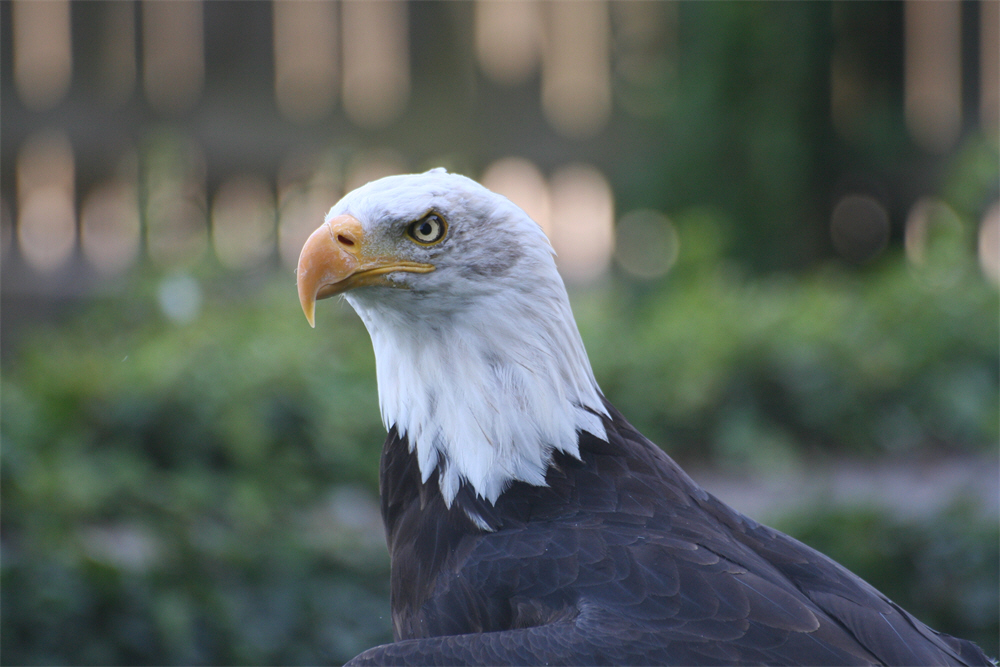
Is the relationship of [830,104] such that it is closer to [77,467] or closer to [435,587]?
[77,467]

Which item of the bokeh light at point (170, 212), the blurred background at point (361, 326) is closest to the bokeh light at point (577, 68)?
the blurred background at point (361, 326)

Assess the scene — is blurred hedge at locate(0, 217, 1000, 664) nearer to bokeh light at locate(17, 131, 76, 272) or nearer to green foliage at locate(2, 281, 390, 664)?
green foliage at locate(2, 281, 390, 664)

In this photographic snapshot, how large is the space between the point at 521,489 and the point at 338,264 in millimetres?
682

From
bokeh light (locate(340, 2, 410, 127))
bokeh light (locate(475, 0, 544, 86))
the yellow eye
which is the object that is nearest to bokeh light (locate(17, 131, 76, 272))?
bokeh light (locate(340, 2, 410, 127))

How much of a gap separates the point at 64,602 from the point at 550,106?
6.02 metres

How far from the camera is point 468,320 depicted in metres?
2.38

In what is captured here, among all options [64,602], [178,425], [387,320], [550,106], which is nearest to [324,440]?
[178,425]

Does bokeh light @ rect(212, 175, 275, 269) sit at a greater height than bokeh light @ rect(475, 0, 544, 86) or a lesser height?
lesser

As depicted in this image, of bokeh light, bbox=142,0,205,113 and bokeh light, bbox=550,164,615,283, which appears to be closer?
bokeh light, bbox=142,0,205,113

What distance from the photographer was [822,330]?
19.0 ft

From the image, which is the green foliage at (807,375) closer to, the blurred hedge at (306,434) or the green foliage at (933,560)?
the blurred hedge at (306,434)

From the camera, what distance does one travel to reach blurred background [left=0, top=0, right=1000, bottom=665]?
4.00 m

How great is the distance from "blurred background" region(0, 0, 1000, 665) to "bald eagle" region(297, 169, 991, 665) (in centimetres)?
174

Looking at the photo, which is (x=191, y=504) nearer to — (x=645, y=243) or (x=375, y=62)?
(x=645, y=243)
